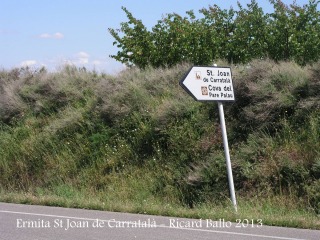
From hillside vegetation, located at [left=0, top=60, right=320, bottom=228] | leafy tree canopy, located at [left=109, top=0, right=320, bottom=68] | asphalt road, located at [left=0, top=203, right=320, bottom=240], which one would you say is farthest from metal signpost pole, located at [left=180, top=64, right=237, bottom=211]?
leafy tree canopy, located at [left=109, top=0, right=320, bottom=68]

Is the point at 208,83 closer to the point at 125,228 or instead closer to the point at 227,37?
the point at 125,228

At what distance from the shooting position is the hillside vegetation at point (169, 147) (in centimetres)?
1389

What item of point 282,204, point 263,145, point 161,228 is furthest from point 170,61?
point 161,228

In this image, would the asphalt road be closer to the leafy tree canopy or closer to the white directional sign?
the white directional sign

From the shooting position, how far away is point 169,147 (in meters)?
16.9

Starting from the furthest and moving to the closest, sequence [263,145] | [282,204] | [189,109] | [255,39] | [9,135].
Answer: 1. [255,39]
2. [9,135]
3. [189,109]
4. [263,145]
5. [282,204]

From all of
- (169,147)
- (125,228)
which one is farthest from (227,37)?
(125,228)

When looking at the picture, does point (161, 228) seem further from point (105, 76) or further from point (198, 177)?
point (105, 76)

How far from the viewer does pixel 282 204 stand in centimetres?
1325

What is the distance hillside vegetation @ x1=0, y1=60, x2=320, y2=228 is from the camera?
45.6 ft

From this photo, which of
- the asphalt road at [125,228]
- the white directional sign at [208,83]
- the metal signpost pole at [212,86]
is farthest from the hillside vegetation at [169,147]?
the white directional sign at [208,83]

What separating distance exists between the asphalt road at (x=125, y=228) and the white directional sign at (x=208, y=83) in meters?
2.66

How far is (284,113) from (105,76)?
8620 millimetres

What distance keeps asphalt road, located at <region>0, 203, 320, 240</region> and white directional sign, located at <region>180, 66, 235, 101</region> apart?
105 inches
